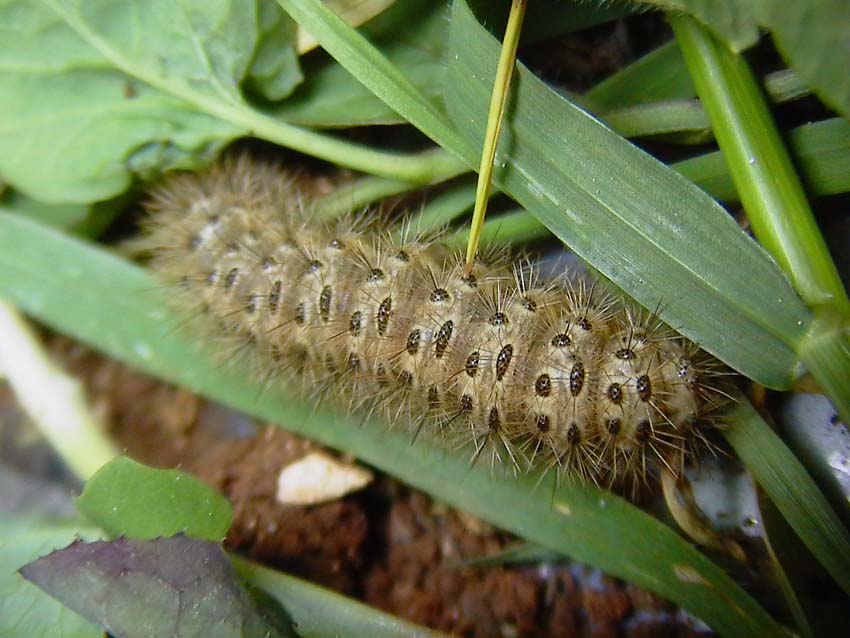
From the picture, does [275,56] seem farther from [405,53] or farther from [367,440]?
[367,440]

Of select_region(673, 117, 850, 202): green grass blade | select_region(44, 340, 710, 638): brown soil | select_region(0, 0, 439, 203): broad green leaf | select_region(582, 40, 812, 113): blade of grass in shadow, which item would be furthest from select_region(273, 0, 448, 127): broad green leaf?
select_region(44, 340, 710, 638): brown soil

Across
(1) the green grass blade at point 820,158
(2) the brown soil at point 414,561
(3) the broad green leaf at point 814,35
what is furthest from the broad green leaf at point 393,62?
(2) the brown soil at point 414,561

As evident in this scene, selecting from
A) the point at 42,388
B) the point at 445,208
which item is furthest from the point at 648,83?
the point at 42,388

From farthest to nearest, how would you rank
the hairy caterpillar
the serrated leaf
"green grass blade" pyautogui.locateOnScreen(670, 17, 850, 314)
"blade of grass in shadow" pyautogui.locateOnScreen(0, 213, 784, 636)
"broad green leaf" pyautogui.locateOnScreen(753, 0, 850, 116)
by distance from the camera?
"blade of grass in shadow" pyautogui.locateOnScreen(0, 213, 784, 636) → the hairy caterpillar → the serrated leaf → "green grass blade" pyautogui.locateOnScreen(670, 17, 850, 314) → "broad green leaf" pyautogui.locateOnScreen(753, 0, 850, 116)

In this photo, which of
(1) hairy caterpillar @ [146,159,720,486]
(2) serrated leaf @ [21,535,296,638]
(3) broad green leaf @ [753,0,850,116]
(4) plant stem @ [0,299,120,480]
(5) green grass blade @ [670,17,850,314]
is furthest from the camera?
(4) plant stem @ [0,299,120,480]

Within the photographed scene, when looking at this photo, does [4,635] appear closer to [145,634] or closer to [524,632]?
[145,634]

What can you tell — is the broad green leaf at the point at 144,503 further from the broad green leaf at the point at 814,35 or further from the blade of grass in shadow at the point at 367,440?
the broad green leaf at the point at 814,35

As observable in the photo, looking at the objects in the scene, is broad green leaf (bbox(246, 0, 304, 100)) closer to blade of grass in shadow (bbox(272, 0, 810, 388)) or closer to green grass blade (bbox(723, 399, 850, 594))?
blade of grass in shadow (bbox(272, 0, 810, 388))
